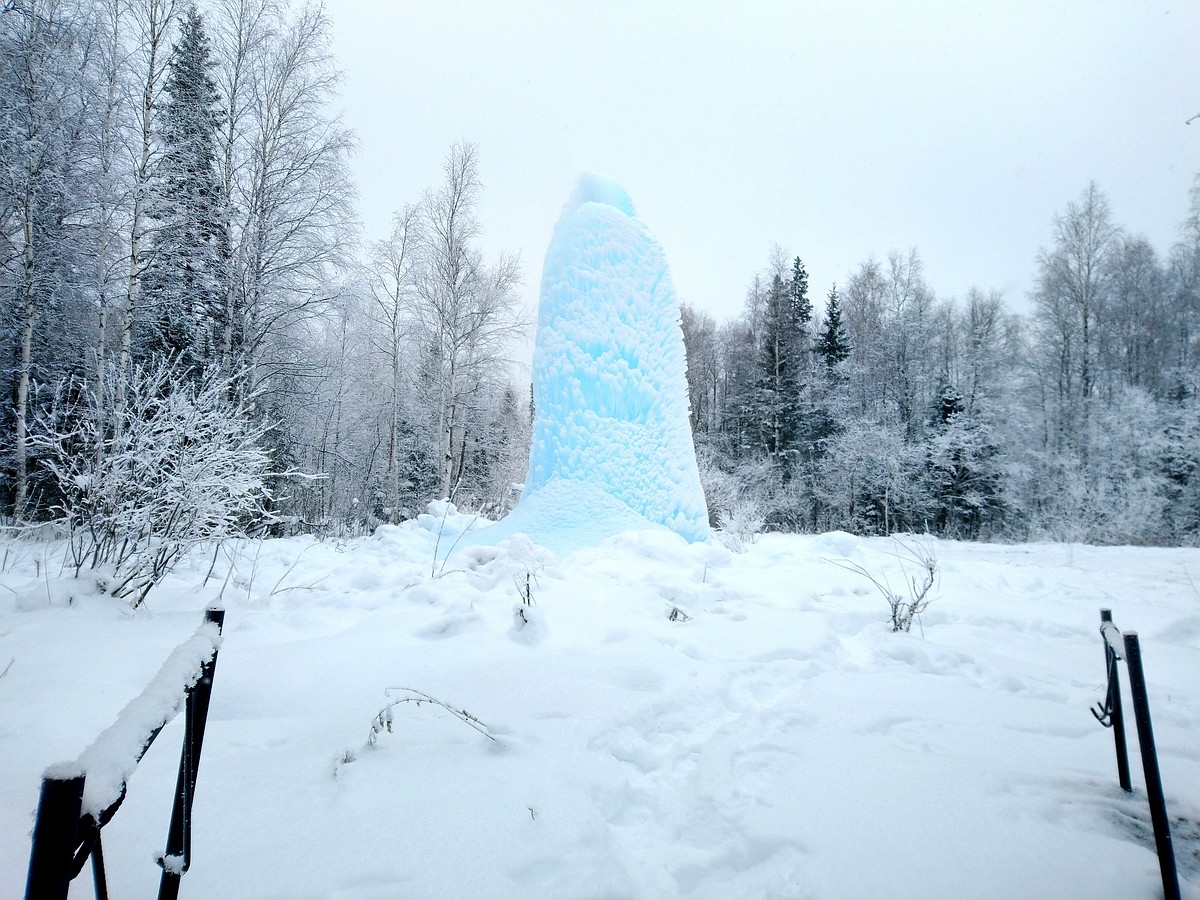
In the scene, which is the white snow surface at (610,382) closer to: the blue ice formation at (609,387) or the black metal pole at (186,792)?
the blue ice formation at (609,387)

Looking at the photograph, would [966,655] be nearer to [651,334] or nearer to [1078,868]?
[1078,868]

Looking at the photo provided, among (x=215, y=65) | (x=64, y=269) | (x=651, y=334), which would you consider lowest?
(x=651, y=334)

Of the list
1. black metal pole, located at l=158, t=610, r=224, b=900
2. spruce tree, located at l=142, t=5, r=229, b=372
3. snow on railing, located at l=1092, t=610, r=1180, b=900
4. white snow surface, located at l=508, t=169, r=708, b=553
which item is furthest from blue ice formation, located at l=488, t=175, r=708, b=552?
spruce tree, located at l=142, t=5, r=229, b=372

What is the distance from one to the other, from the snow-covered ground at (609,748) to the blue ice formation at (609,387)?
2.71 m

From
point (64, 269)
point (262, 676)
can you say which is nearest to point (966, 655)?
point (262, 676)

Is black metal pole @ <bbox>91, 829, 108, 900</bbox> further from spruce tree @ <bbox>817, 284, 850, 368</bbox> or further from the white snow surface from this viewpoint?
spruce tree @ <bbox>817, 284, 850, 368</bbox>

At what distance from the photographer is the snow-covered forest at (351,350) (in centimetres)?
679

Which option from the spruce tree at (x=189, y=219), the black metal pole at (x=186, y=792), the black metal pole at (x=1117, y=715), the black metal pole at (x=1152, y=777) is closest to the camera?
the black metal pole at (x=186, y=792)

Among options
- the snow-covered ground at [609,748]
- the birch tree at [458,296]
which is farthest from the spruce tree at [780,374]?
the snow-covered ground at [609,748]

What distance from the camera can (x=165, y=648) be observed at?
2.23 metres

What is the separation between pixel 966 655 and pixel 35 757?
3.61m

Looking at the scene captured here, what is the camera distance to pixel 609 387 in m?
6.20

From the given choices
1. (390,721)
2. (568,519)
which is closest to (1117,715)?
(390,721)

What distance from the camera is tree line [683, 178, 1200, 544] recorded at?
527 inches
